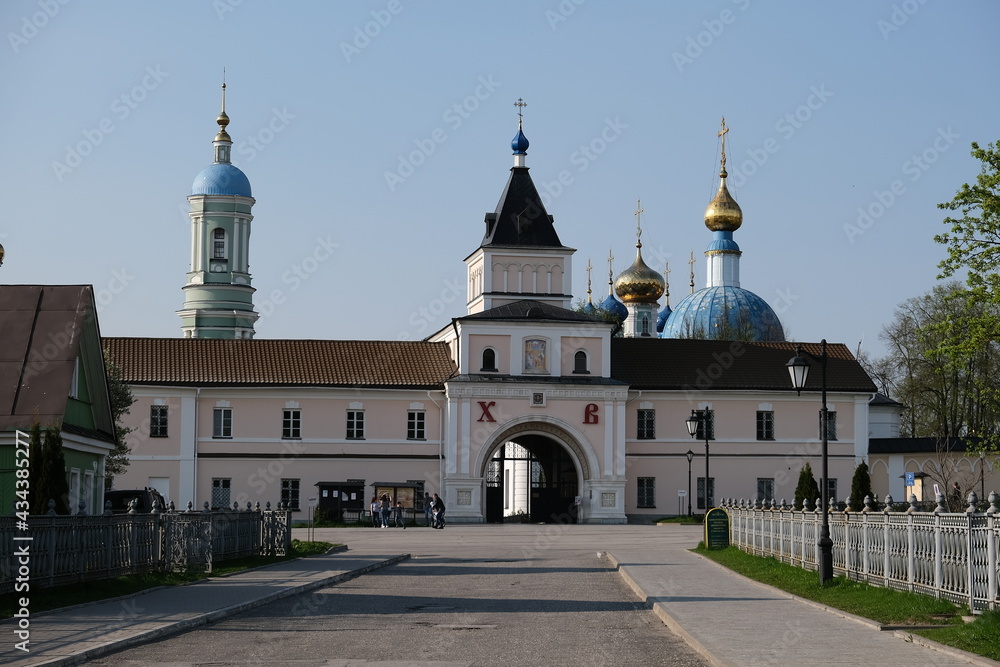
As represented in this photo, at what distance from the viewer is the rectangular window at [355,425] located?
185 ft

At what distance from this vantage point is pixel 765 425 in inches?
2339

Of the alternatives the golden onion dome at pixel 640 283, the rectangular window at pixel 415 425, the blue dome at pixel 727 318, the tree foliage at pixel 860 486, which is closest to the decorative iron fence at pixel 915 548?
the tree foliage at pixel 860 486

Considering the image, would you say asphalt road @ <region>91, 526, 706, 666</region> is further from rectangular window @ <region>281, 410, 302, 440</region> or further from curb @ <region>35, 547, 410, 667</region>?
rectangular window @ <region>281, 410, 302, 440</region>

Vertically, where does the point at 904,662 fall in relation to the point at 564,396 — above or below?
below

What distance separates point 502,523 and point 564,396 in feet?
19.4

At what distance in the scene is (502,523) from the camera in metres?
56.4

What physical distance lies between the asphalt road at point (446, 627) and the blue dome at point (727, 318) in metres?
62.3

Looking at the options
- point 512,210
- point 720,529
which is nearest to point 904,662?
point 720,529

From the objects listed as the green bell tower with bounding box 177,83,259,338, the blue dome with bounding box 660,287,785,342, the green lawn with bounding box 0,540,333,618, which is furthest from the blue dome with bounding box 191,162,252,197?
the green lawn with bounding box 0,540,333,618

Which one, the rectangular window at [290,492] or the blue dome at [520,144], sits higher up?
the blue dome at [520,144]

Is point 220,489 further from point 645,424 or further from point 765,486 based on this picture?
point 765,486

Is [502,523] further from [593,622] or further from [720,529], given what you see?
[593,622]

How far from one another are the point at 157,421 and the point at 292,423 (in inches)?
214

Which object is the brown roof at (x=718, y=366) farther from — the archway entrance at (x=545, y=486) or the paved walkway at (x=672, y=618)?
the paved walkway at (x=672, y=618)
